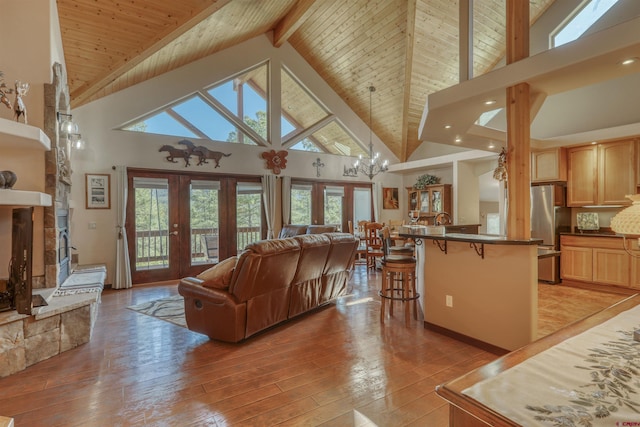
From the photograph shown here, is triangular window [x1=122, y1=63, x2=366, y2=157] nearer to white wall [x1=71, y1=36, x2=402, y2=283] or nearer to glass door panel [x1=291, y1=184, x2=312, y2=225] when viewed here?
white wall [x1=71, y1=36, x2=402, y2=283]

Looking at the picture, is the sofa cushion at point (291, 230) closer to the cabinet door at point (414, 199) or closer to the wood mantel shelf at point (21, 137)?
the cabinet door at point (414, 199)

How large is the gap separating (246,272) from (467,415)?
7.73 feet

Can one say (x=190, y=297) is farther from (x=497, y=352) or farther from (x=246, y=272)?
(x=497, y=352)

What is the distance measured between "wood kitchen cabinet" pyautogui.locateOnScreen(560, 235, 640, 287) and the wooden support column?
327 cm

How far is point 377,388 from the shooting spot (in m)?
2.30

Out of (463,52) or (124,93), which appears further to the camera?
(124,93)

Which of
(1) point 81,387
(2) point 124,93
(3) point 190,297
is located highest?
(2) point 124,93

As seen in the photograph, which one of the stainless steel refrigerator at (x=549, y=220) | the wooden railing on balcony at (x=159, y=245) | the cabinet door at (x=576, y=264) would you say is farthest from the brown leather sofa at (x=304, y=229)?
the cabinet door at (x=576, y=264)

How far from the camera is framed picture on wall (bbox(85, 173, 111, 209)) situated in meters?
5.39

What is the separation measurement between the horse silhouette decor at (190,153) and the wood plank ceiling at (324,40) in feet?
4.23

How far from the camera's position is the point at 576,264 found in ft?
17.4

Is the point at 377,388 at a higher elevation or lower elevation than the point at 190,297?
lower

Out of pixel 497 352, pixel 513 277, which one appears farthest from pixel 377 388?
pixel 513 277

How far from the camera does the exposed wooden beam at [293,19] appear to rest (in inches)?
220
